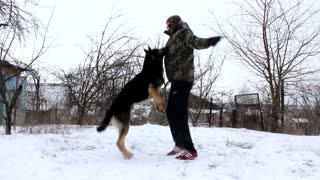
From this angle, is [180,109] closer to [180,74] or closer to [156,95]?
[156,95]

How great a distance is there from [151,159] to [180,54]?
1.58m

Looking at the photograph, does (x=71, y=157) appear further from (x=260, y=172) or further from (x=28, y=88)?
(x=28, y=88)

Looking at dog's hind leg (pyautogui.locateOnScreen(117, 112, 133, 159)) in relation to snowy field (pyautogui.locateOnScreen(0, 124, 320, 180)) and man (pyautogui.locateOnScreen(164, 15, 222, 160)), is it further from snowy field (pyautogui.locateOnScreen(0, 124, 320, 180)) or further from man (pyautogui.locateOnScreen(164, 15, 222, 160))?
man (pyautogui.locateOnScreen(164, 15, 222, 160))

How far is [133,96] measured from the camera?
634 cm

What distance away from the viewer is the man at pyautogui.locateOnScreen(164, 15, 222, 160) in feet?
21.0

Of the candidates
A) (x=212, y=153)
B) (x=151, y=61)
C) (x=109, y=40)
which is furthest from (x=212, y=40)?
(x=109, y=40)

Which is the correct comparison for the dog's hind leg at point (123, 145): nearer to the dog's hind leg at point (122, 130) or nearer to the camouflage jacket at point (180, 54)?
the dog's hind leg at point (122, 130)

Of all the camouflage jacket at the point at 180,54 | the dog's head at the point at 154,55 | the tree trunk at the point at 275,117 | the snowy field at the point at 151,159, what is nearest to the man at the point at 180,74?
the camouflage jacket at the point at 180,54

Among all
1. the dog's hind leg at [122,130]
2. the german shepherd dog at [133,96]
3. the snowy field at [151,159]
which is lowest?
the snowy field at [151,159]

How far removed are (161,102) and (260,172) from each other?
1.79m

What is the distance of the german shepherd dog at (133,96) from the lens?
6297mm

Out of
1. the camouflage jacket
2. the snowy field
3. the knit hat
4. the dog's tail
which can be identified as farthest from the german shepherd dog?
the knit hat

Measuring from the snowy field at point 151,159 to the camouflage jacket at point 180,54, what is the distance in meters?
1.23

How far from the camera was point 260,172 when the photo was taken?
17.9 ft
